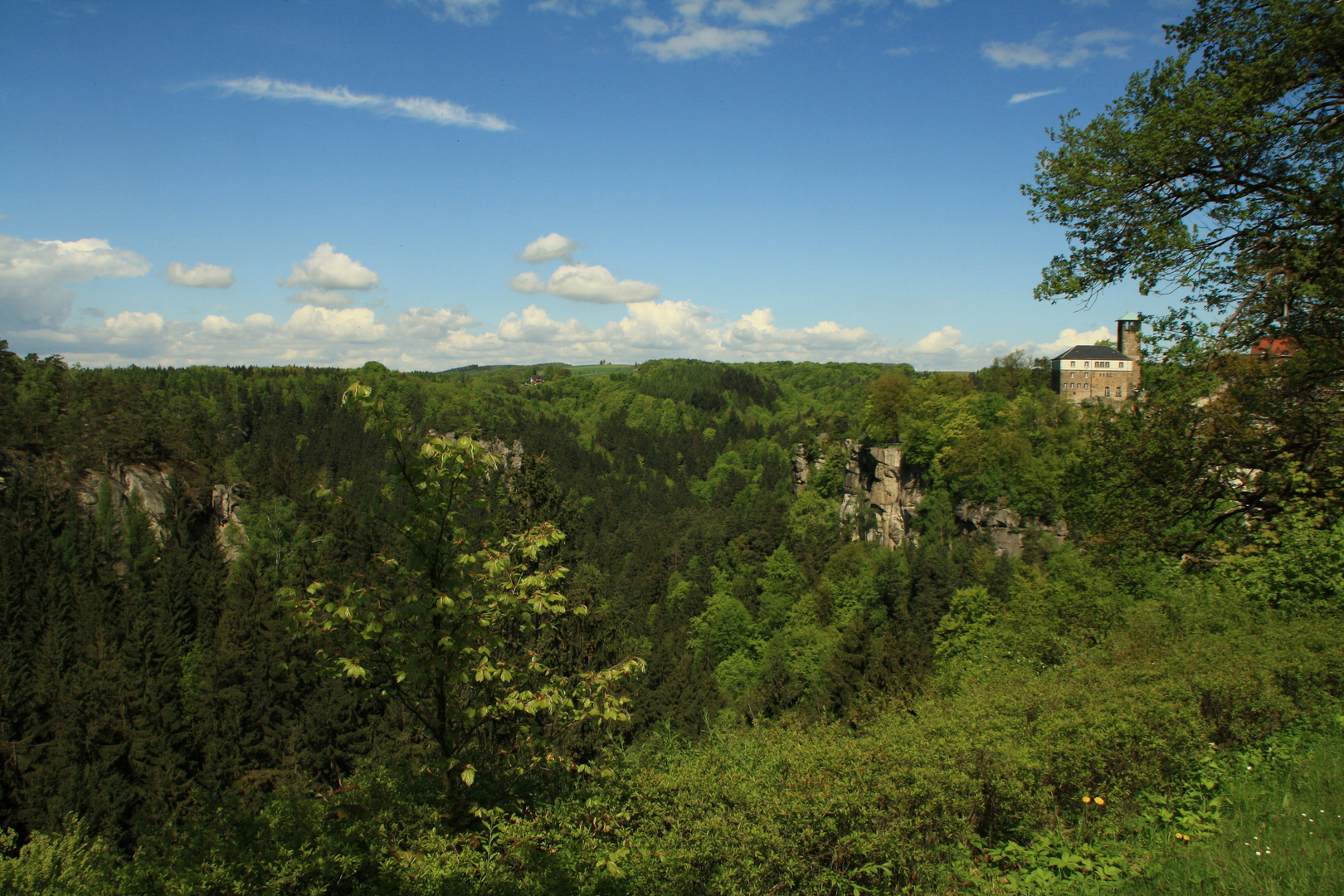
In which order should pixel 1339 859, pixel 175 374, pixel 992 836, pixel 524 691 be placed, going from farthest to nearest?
pixel 175 374 < pixel 992 836 < pixel 524 691 < pixel 1339 859

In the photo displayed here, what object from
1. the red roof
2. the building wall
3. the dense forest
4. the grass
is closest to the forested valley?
the dense forest

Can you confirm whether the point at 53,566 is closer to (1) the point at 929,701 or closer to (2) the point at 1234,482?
(1) the point at 929,701

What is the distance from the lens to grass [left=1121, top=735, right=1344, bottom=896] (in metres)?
4.72

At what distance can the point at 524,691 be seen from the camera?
5.88 metres

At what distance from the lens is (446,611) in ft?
18.7

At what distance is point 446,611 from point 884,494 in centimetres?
6162

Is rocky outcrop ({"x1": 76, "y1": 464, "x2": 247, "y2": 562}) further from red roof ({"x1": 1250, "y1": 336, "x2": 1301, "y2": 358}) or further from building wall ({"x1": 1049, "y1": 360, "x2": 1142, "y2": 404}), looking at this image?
building wall ({"x1": 1049, "y1": 360, "x2": 1142, "y2": 404})

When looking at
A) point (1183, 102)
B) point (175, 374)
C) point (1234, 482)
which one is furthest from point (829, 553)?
point (175, 374)

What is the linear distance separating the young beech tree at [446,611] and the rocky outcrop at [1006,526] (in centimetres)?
4793

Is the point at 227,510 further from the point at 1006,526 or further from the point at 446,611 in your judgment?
the point at 446,611

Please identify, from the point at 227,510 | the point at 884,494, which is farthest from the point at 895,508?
the point at 227,510

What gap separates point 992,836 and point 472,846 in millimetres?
4915

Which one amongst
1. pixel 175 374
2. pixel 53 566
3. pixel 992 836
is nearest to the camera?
pixel 992 836

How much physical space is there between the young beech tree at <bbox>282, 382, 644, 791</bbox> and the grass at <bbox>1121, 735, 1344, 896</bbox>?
13.8 ft
